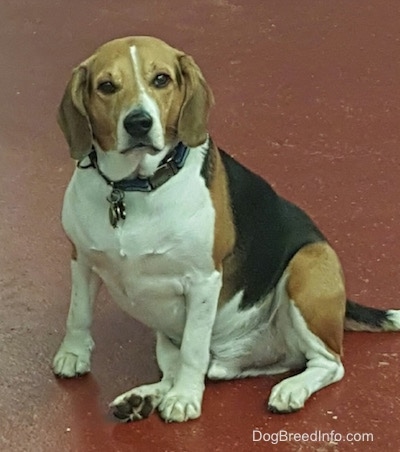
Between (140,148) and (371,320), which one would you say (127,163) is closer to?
(140,148)

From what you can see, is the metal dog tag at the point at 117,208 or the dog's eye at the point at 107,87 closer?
the dog's eye at the point at 107,87

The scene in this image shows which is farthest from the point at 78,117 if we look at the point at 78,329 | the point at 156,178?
the point at 78,329

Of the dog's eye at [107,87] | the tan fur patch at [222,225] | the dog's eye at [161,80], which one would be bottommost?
the tan fur patch at [222,225]

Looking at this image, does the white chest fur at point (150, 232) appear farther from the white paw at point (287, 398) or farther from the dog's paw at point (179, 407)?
the white paw at point (287, 398)

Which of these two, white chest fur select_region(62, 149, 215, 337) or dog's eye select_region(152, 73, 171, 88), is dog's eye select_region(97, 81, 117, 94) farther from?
white chest fur select_region(62, 149, 215, 337)

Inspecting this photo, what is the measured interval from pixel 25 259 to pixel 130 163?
94 cm

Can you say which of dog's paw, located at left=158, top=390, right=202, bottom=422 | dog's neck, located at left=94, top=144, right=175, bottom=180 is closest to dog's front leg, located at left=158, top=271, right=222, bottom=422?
dog's paw, located at left=158, top=390, right=202, bottom=422

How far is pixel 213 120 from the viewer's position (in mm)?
4223

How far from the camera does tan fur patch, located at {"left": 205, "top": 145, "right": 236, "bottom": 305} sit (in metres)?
2.52

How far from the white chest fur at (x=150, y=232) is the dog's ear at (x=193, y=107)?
87mm

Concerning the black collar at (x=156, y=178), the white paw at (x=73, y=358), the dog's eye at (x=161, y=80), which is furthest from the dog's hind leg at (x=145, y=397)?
the dog's eye at (x=161, y=80)

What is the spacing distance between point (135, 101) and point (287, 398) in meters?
0.82

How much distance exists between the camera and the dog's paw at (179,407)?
2.54m

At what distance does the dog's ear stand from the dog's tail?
74 cm
